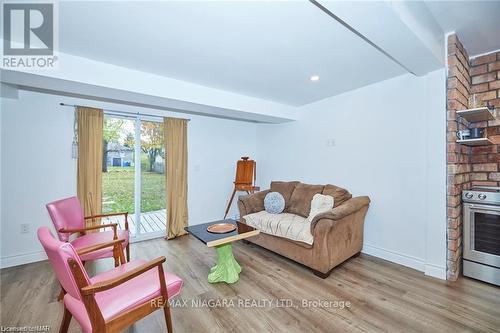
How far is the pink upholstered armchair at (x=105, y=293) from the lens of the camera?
46.6 inches

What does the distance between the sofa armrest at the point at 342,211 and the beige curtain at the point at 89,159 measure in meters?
3.14

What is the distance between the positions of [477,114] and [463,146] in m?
0.39

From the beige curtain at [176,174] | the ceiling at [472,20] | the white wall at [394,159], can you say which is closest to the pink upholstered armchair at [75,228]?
the beige curtain at [176,174]

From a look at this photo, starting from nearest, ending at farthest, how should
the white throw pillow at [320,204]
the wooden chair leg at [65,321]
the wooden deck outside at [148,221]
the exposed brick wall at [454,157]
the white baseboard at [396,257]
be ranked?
the wooden chair leg at [65,321] → the exposed brick wall at [454,157] → the white baseboard at [396,257] → the white throw pillow at [320,204] → the wooden deck outside at [148,221]

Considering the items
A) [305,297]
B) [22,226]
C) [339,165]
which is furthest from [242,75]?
[22,226]

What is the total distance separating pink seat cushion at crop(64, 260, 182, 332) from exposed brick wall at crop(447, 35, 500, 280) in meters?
2.85

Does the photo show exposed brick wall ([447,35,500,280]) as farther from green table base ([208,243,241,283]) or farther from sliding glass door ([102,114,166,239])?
sliding glass door ([102,114,166,239])

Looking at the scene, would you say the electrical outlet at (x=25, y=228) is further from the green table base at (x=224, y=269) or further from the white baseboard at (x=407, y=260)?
the white baseboard at (x=407, y=260)

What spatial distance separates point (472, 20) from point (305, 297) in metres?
3.02

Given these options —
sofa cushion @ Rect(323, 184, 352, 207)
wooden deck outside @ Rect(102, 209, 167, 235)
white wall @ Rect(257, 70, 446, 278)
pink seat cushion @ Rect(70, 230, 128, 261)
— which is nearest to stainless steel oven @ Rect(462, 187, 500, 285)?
white wall @ Rect(257, 70, 446, 278)

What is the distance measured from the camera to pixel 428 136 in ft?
8.17

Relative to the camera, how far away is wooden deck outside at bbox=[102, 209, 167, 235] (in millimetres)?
3725

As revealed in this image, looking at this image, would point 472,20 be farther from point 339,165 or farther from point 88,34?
point 88,34

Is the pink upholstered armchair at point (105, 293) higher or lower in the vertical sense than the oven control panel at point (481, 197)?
lower
